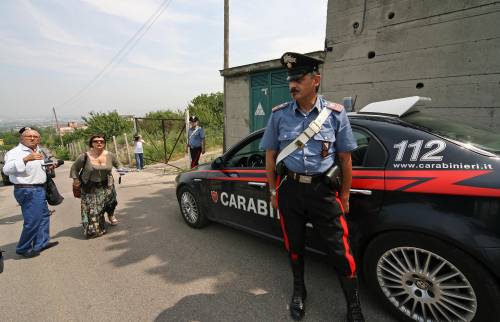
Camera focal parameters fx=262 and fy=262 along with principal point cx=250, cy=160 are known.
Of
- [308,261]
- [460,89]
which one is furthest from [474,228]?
[460,89]

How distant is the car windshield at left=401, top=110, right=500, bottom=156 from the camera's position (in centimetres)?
172

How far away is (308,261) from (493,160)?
1865mm

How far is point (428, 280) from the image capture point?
5.68ft

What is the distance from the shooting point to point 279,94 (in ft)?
22.5

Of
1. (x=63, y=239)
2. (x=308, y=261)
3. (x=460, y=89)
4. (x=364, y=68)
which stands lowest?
(x=63, y=239)

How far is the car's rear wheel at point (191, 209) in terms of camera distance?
12.1ft

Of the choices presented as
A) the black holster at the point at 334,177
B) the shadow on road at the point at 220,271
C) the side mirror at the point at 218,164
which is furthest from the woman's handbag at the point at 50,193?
the black holster at the point at 334,177

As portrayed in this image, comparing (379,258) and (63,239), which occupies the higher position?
(379,258)

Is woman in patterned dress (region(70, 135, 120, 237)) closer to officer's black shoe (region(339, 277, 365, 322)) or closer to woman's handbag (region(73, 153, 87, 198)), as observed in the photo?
woman's handbag (region(73, 153, 87, 198))

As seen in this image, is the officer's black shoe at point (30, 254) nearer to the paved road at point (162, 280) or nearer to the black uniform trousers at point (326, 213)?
the paved road at point (162, 280)

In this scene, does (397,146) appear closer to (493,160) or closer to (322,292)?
(493,160)

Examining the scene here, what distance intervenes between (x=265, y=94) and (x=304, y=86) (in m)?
5.54

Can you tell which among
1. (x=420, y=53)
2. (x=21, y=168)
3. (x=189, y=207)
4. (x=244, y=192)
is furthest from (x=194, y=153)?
(x=420, y=53)

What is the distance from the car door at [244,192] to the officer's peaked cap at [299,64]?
1.03m
